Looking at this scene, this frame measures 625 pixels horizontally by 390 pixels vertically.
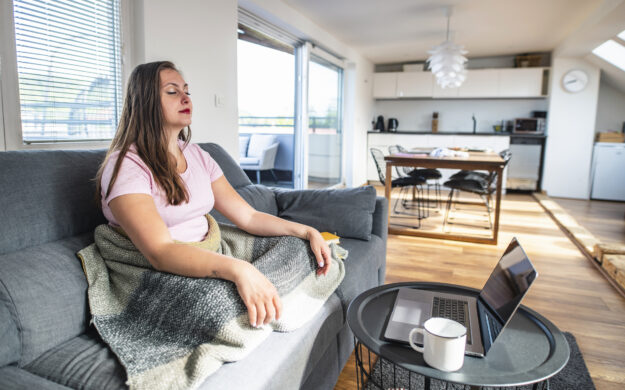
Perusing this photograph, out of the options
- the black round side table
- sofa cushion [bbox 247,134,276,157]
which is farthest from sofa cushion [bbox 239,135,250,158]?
the black round side table

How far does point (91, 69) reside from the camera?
2.19 m

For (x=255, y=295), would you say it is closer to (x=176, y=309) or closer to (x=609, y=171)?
(x=176, y=309)

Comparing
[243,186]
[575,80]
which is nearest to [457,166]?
[243,186]

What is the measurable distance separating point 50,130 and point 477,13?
164 inches

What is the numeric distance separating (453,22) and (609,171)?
3.13 metres

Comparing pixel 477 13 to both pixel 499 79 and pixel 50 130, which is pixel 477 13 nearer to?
pixel 499 79

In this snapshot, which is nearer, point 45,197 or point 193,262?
point 193,262

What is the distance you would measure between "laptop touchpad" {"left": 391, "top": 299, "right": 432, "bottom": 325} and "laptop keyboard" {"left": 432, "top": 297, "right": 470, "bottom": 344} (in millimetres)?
25

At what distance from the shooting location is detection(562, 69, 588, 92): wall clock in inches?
231

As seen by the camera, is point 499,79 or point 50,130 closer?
point 50,130

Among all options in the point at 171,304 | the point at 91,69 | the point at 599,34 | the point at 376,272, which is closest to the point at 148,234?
the point at 171,304

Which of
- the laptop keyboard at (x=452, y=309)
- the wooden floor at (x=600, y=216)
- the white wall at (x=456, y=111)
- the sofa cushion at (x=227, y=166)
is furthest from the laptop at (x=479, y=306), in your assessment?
the white wall at (x=456, y=111)

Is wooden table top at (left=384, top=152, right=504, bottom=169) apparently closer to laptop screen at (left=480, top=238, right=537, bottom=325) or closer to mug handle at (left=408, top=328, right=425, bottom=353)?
laptop screen at (left=480, top=238, right=537, bottom=325)

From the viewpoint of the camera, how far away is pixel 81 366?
0.92 m
